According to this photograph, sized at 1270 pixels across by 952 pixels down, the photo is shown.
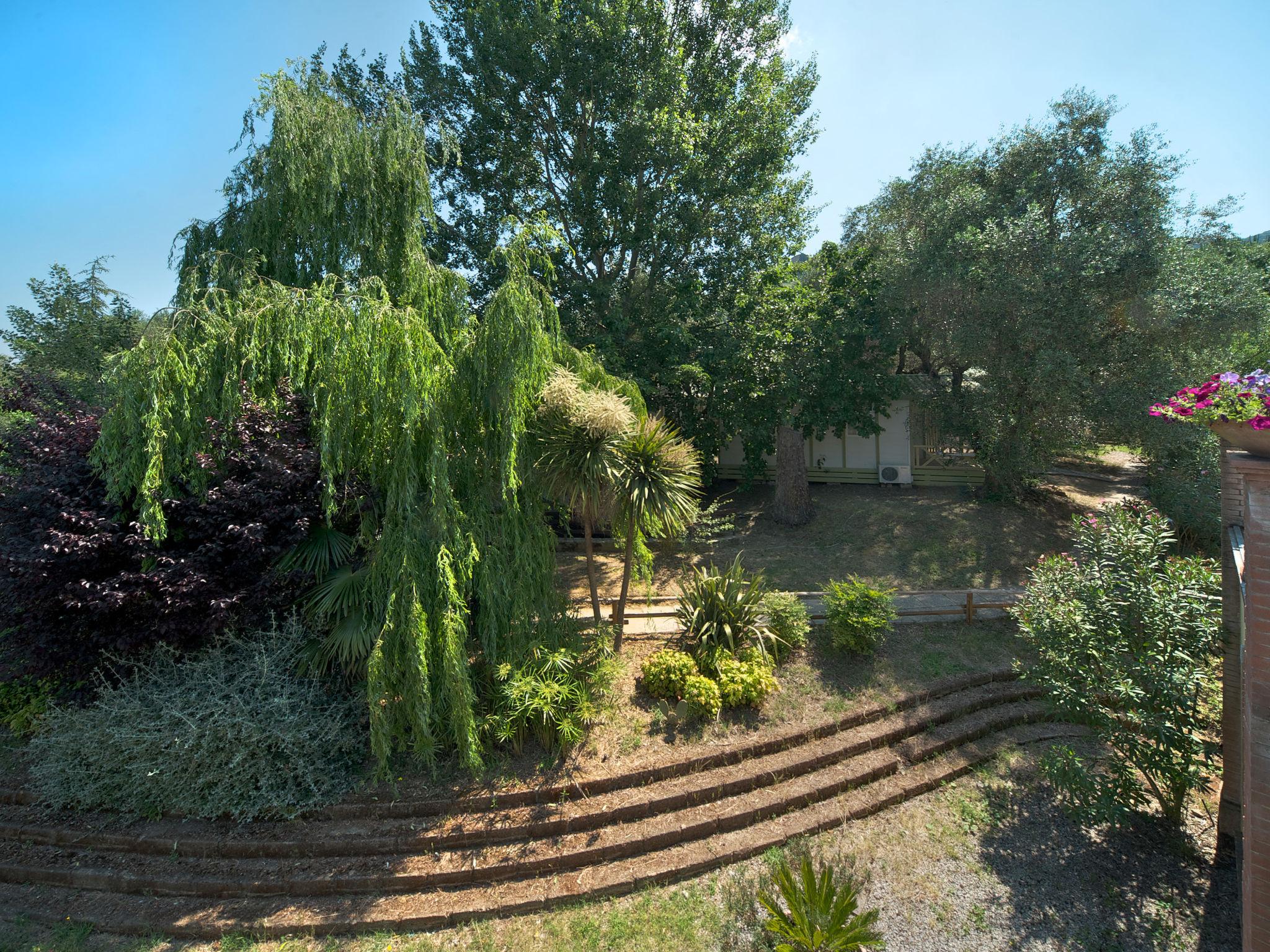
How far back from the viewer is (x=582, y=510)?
7484mm

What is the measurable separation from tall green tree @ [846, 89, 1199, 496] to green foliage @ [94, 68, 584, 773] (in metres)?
9.50

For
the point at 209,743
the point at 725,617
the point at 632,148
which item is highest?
the point at 632,148

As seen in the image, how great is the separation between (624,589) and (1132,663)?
18.6 ft

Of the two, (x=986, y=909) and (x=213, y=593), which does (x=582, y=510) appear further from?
(x=986, y=909)

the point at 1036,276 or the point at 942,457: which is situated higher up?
the point at 1036,276

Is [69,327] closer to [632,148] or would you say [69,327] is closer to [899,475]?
[632,148]

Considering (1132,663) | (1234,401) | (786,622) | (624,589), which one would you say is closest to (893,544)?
(786,622)

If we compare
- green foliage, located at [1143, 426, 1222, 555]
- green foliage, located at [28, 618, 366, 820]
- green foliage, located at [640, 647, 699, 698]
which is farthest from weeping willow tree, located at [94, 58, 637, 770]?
green foliage, located at [1143, 426, 1222, 555]

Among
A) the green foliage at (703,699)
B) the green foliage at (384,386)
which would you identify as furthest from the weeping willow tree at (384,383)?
the green foliage at (703,699)

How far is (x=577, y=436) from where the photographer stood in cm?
694

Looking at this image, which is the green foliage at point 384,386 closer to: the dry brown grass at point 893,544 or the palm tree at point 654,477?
the palm tree at point 654,477

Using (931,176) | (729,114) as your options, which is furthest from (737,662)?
(931,176)

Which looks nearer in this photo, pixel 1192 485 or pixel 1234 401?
pixel 1234 401

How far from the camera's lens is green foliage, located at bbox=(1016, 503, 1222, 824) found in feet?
18.5
